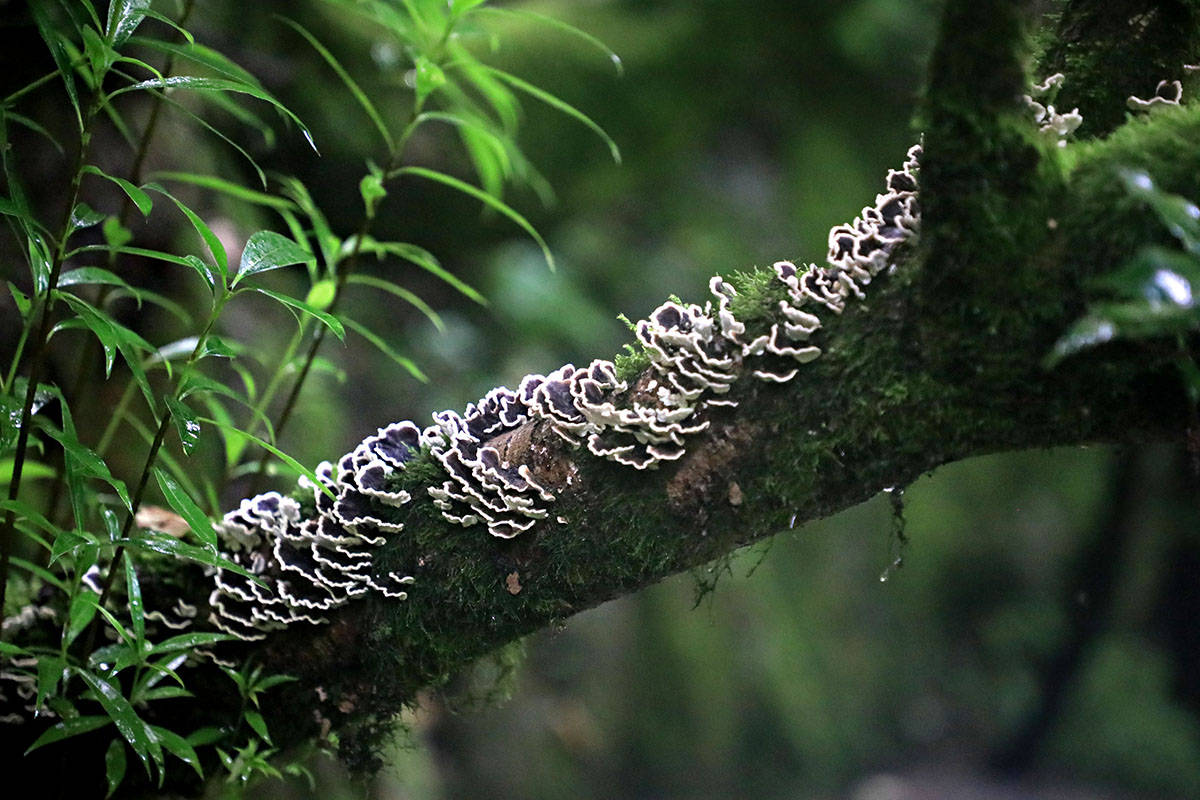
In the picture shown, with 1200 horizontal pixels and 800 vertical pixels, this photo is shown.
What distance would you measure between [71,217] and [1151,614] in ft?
23.8

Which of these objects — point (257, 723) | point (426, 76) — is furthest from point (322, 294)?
point (257, 723)

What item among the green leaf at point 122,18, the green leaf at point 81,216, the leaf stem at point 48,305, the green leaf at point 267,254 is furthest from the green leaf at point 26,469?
the green leaf at point 122,18

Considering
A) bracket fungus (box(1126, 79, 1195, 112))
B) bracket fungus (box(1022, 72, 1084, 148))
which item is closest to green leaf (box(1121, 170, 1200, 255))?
bracket fungus (box(1022, 72, 1084, 148))

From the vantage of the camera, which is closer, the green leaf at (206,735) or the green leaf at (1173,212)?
the green leaf at (1173,212)

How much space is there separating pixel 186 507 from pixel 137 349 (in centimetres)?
78

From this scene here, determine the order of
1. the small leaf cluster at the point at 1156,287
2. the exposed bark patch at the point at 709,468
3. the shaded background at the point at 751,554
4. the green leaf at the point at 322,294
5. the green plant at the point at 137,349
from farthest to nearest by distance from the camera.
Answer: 1. the shaded background at the point at 751,554
2. the green leaf at the point at 322,294
3. the exposed bark patch at the point at 709,468
4. the green plant at the point at 137,349
5. the small leaf cluster at the point at 1156,287

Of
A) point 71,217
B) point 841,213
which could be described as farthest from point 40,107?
point 841,213

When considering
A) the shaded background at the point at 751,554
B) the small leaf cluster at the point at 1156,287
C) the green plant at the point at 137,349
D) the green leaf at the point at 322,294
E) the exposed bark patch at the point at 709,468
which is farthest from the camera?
the shaded background at the point at 751,554

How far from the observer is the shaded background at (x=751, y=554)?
4.52 m

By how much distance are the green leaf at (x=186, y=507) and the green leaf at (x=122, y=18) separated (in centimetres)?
59

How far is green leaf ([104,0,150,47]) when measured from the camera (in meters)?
1.30

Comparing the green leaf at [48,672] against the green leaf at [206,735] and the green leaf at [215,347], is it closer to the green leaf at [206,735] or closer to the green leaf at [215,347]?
the green leaf at [206,735]

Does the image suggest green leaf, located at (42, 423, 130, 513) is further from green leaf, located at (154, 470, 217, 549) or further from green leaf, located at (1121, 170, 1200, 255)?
green leaf, located at (1121, 170, 1200, 255)

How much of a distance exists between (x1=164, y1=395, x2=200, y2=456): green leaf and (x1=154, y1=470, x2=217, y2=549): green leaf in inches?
0.5
